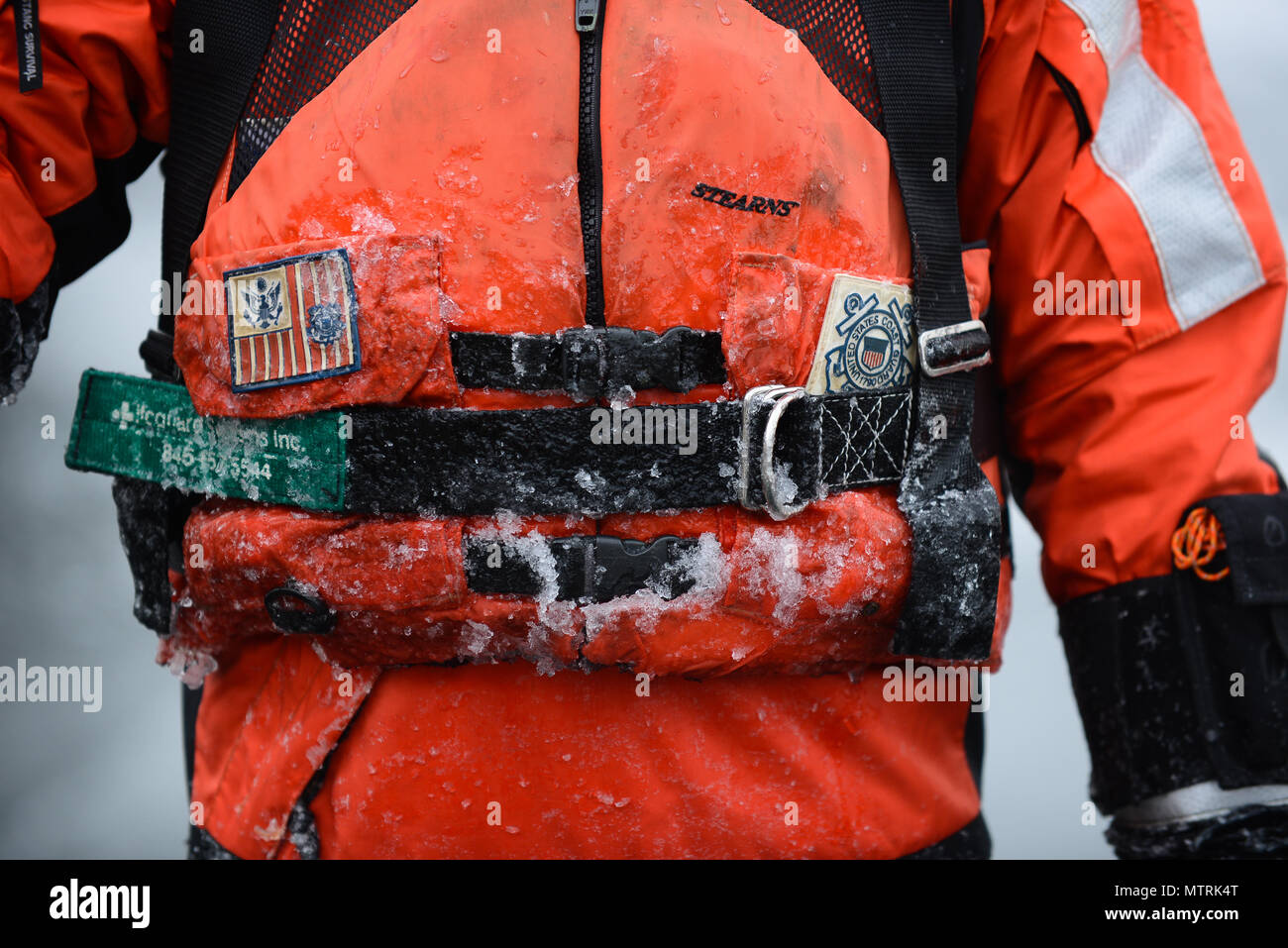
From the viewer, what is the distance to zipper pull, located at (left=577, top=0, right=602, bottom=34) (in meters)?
0.91

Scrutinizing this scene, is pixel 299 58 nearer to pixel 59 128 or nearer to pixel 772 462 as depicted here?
pixel 59 128

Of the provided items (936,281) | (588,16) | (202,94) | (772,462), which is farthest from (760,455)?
(202,94)

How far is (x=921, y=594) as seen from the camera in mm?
979

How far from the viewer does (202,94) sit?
100cm

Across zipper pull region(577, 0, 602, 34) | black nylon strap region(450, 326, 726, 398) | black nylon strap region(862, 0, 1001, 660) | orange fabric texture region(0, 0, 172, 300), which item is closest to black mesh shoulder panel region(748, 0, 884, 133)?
black nylon strap region(862, 0, 1001, 660)

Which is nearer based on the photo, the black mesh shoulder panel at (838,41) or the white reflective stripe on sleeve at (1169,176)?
the black mesh shoulder panel at (838,41)

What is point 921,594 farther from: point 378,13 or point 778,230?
point 378,13

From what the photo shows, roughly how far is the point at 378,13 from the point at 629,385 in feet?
1.30

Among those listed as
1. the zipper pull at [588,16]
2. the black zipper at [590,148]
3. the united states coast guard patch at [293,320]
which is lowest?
the united states coast guard patch at [293,320]

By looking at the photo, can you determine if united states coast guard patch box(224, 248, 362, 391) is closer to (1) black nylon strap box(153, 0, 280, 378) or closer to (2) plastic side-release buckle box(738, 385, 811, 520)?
(1) black nylon strap box(153, 0, 280, 378)

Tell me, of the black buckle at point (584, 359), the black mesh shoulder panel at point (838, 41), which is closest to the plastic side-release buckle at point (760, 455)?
the black buckle at point (584, 359)

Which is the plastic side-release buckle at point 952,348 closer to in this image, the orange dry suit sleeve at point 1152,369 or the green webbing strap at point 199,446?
the orange dry suit sleeve at point 1152,369

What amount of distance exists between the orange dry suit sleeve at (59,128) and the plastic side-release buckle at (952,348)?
76cm

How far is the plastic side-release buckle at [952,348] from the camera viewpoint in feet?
3.28
